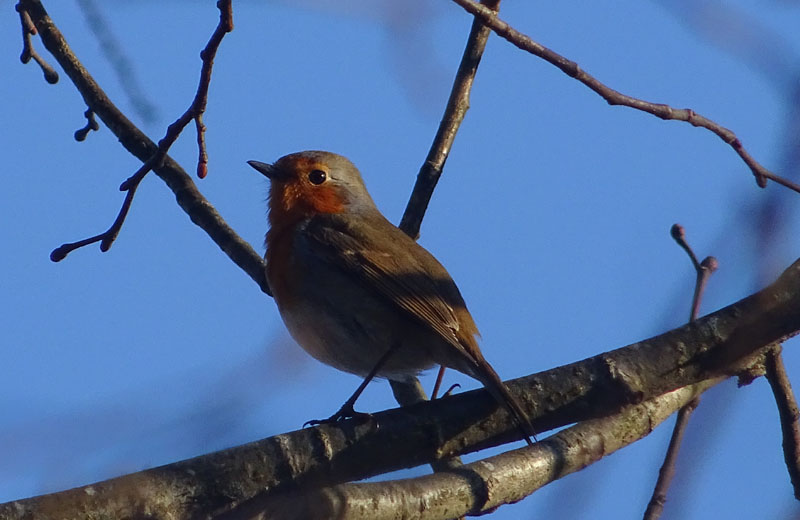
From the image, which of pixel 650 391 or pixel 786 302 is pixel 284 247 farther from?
pixel 786 302

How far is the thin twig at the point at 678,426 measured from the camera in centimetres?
397

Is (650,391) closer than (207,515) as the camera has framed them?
No

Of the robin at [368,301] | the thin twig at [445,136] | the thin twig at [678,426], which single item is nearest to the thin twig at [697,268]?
the thin twig at [678,426]

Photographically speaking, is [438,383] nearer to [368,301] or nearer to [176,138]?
[368,301]

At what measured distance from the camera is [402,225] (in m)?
6.07

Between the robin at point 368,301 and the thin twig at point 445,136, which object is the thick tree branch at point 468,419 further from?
the thin twig at point 445,136

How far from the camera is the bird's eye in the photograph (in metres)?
6.45

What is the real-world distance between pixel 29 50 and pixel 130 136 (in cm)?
68

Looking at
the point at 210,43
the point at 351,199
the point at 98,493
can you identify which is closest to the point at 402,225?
the point at 351,199

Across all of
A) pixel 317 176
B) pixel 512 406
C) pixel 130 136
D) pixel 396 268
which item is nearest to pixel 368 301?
pixel 396 268

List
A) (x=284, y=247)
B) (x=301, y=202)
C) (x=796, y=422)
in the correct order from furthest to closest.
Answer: (x=301, y=202) → (x=284, y=247) → (x=796, y=422)

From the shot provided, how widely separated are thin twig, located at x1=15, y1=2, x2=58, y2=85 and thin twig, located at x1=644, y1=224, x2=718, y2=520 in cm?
339

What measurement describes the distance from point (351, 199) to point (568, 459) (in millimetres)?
2589

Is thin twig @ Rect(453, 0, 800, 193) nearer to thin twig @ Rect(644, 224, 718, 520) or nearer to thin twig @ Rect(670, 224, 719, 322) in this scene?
thin twig @ Rect(644, 224, 718, 520)
